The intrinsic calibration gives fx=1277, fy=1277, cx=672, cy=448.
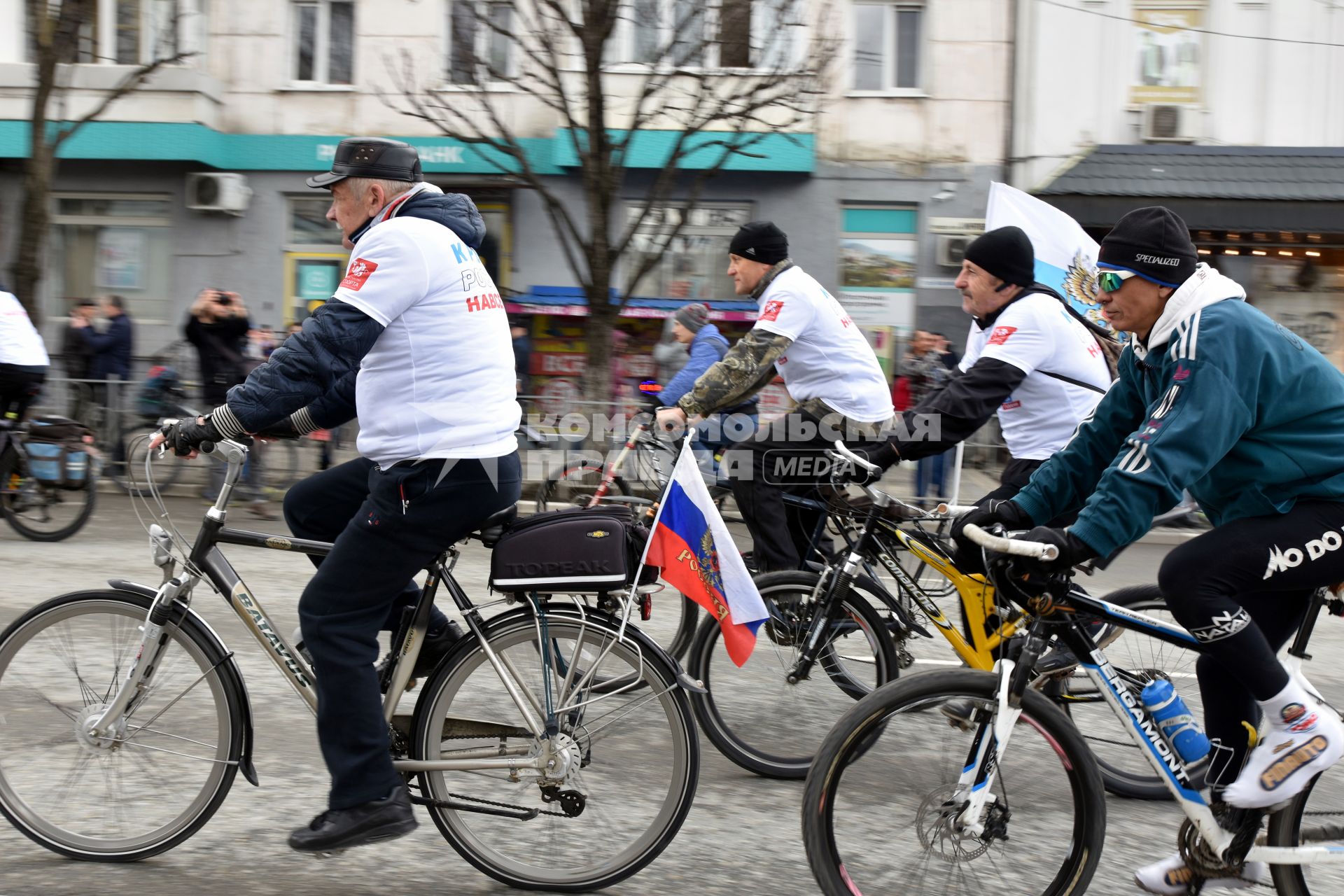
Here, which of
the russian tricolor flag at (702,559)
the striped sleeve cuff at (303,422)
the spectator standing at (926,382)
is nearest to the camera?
the russian tricolor flag at (702,559)

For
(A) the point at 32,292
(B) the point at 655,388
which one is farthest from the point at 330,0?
(B) the point at 655,388

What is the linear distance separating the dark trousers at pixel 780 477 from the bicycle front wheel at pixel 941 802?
218 cm

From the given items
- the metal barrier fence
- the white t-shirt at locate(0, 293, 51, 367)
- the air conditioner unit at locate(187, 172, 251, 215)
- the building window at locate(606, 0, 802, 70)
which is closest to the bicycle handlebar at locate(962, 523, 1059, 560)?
the metal barrier fence

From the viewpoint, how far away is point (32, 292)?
551 inches

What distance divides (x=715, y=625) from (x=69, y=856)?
7.47 feet

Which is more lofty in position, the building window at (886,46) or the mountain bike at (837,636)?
the building window at (886,46)

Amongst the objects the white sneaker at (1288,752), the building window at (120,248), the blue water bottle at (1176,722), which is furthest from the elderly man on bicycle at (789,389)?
the building window at (120,248)

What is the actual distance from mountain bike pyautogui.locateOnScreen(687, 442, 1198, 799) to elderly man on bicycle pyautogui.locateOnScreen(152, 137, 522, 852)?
157cm

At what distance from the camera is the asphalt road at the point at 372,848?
358 cm

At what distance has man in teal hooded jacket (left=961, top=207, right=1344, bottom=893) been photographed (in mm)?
3053

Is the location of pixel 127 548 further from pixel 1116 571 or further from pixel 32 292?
pixel 1116 571

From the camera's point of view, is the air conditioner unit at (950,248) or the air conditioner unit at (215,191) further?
the air conditioner unit at (215,191)

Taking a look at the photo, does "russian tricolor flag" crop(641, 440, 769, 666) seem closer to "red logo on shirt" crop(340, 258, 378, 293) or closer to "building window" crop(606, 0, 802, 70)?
"red logo on shirt" crop(340, 258, 378, 293)

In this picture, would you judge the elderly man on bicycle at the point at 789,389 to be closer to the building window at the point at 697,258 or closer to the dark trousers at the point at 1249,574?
the dark trousers at the point at 1249,574
